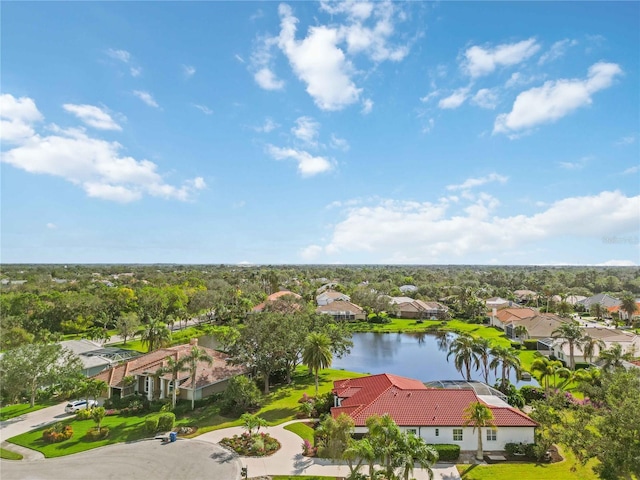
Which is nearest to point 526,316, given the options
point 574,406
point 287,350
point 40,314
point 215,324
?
point 574,406

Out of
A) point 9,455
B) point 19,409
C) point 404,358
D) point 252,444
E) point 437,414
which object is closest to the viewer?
point 9,455

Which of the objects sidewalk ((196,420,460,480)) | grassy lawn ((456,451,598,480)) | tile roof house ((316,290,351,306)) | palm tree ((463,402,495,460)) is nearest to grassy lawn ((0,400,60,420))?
sidewalk ((196,420,460,480))

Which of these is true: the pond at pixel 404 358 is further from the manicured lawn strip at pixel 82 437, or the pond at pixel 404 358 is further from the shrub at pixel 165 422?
the manicured lawn strip at pixel 82 437

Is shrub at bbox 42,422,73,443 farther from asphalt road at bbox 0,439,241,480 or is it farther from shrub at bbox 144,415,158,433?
shrub at bbox 144,415,158,433

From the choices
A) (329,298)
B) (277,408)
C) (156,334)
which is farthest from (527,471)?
(329,298)

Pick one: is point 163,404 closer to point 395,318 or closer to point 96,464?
point 96,464

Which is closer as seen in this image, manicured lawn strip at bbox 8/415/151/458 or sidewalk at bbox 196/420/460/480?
sidewalk at bbox 196/420/460/480

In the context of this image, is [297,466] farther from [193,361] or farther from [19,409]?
[19,409]
